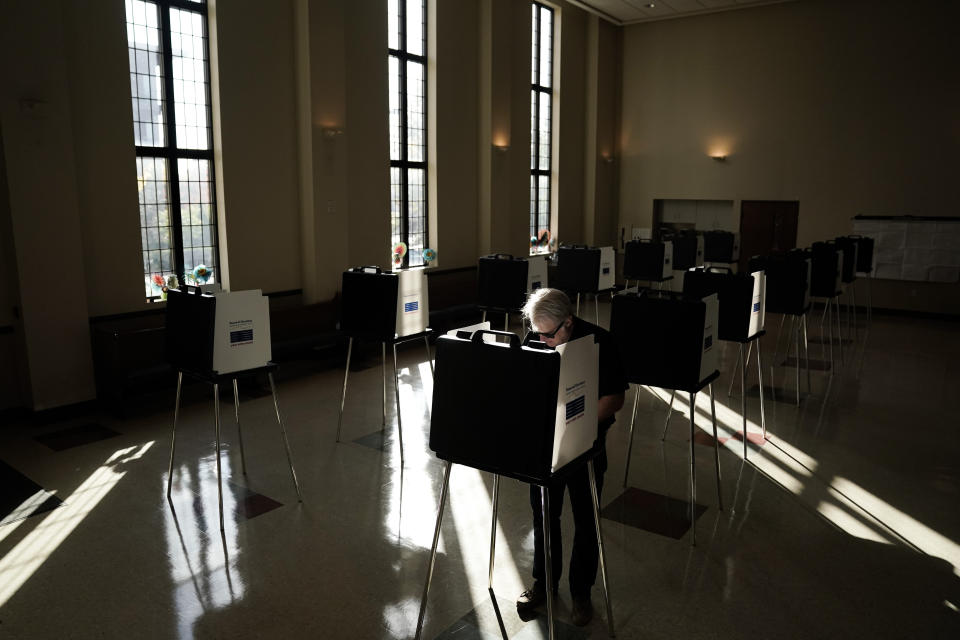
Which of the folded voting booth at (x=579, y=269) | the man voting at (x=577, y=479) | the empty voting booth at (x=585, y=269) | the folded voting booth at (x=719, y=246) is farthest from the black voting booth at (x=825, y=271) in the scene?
the man voting at (x=577, y=479)

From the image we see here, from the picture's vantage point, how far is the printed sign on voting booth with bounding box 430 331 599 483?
8.79 ft

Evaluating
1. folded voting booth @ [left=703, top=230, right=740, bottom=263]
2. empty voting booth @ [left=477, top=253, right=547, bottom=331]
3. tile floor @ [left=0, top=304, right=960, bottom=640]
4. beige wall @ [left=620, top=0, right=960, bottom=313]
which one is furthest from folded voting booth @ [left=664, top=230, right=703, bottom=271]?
empty voting booth @ [left=477, top=253, right=547, bottom=331]

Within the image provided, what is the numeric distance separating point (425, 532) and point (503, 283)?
3.17 metres

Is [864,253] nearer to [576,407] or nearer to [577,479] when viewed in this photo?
[577,479]

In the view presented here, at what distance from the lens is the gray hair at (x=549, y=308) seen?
3.08 metres

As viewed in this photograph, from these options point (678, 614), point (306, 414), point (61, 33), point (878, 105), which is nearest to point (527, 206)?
point (878, 105)

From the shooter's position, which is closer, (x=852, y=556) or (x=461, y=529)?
(x=852, y=556)

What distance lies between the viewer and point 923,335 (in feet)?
35.7

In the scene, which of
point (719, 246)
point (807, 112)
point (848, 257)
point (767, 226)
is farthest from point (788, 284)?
point (807, 112)

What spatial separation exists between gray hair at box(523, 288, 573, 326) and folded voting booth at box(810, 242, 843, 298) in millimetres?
6184

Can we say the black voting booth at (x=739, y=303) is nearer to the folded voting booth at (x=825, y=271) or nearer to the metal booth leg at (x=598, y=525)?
the metal booth leg at (x=598, y=525)

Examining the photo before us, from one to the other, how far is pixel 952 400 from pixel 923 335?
13.4 feet

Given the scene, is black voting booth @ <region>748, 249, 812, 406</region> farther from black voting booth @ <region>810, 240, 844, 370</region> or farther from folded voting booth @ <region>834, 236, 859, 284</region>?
folded voting booth @ <region>834, 236, 859, 284</region>

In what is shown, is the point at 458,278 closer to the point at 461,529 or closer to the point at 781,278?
the point at 781,278
